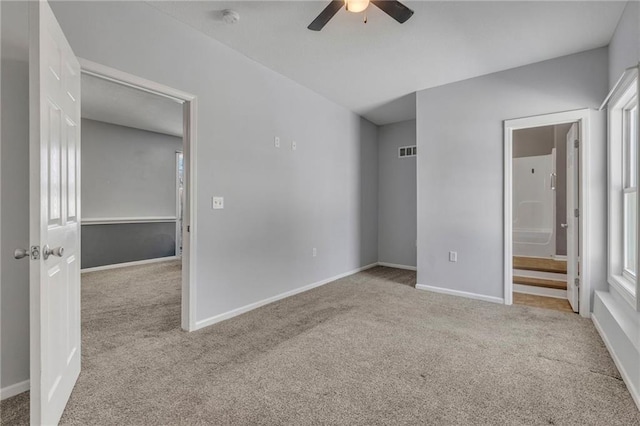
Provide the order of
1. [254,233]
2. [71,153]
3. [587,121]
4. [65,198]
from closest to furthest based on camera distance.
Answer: [65,198]
[71,153]
[587,121]
[254,233]

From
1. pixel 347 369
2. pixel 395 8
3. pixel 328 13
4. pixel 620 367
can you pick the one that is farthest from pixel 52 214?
pixel 620 367

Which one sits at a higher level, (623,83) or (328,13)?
(328,13)

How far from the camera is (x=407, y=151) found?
5324mm

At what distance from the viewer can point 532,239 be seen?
5.46 m

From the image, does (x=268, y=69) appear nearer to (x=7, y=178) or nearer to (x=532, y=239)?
(x=7, y=178)

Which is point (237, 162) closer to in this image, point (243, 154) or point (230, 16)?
point (243, 154)

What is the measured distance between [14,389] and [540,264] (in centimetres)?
584

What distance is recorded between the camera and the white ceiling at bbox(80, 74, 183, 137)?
3.99 m

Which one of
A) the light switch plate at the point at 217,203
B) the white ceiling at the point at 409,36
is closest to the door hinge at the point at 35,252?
the light switch plate at the point at 217,203

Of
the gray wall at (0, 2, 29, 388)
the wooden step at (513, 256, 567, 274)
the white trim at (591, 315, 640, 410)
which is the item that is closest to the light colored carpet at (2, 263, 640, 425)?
the white trim at (591, 315, 640, 410)

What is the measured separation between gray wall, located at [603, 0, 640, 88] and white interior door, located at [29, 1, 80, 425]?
11.2ft

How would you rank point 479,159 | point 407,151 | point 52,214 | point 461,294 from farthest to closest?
point 407,151
point 461,294
point 479,159
point 52,214

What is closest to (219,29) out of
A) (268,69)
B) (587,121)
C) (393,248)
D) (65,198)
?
(268,69)

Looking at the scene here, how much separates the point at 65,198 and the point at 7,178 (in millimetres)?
406
